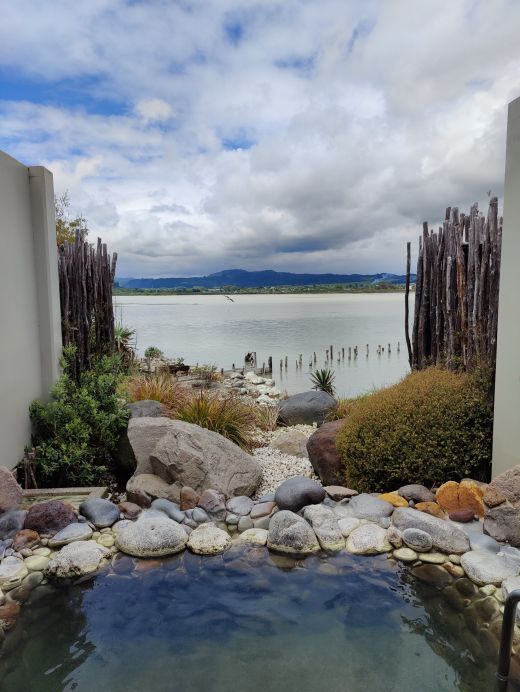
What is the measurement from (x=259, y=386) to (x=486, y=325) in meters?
7.46

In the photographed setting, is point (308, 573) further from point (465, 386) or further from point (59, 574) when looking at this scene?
point (465, 386)

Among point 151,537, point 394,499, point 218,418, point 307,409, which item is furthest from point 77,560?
point 307,409

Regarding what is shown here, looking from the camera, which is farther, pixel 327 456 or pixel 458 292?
pixel 458 292

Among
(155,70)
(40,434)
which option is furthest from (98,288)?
(155,70)

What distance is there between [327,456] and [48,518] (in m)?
2.76

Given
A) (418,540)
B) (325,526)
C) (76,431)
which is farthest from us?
(76,431)

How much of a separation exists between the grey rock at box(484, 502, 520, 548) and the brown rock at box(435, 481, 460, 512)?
32 centimetres

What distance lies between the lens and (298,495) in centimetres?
453

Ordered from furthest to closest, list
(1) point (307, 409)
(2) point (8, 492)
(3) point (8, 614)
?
(1) point (307, 409) < (2) point (8, 492) < (3) point (8, 614)

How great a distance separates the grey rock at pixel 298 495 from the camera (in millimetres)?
4509

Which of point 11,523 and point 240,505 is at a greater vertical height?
point 11,523

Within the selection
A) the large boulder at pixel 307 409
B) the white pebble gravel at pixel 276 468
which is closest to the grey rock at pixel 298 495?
the white pebble gravel at pixel 276 468

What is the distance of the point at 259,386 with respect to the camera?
12.4 m

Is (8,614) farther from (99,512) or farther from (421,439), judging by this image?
(421,439)
